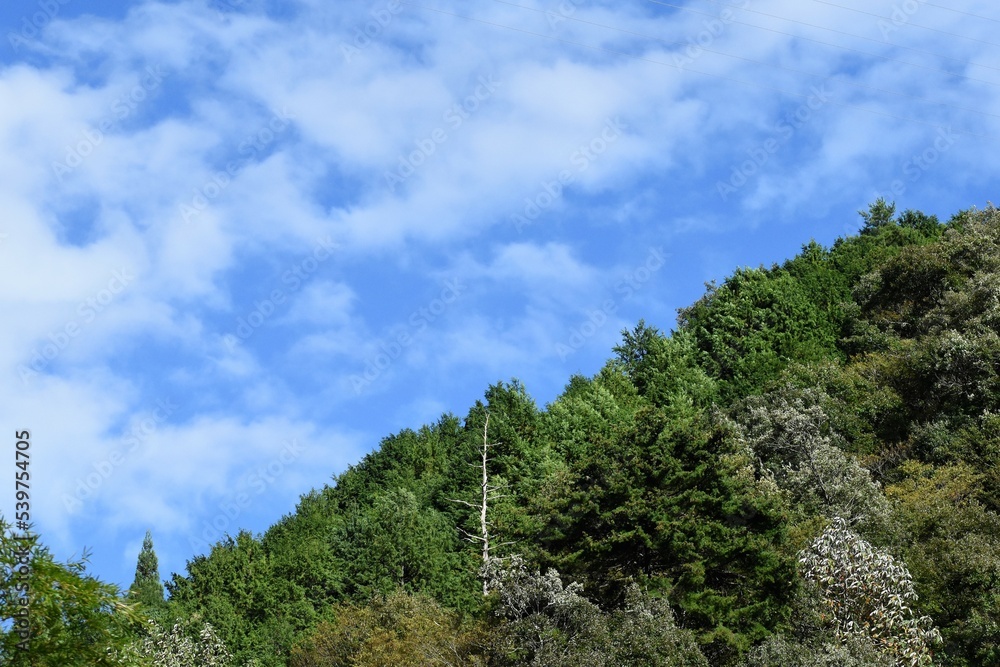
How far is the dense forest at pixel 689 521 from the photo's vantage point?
2965 cm

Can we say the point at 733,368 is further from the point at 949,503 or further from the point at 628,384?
the point at 949,503

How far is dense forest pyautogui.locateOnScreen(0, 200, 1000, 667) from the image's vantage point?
2965cm

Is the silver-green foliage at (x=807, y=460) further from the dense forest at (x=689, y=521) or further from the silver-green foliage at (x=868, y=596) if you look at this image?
the silver-green foliage at (x=868, y=596)

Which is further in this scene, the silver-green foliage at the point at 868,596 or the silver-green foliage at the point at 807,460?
the silver-green foliage at the point at 807,460

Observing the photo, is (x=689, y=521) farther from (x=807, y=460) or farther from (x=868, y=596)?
(x=807, y=460)

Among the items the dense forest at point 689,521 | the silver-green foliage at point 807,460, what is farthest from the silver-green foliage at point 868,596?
the silver-green foliage at point 807,460

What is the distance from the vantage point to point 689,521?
3512cm

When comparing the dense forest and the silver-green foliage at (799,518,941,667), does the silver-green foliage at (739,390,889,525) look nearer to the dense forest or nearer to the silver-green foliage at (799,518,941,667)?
the dense forest

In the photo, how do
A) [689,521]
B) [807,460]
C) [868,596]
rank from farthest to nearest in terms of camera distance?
[807,460] → [689,521] → [868,596]

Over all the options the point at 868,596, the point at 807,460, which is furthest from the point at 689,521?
the point at 807,460

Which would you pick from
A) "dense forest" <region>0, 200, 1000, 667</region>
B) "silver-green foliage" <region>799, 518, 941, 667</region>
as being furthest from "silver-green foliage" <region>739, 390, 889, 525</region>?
"silver-green foliage" <region>799, 518, 941, 667</region>

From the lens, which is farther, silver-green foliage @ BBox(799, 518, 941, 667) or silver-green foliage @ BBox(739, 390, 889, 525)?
silver-green foliage @ BBox(739, 390, 889, 525)

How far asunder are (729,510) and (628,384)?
1623 inches

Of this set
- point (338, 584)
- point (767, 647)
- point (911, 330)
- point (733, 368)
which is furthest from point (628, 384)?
point (767, 647)
